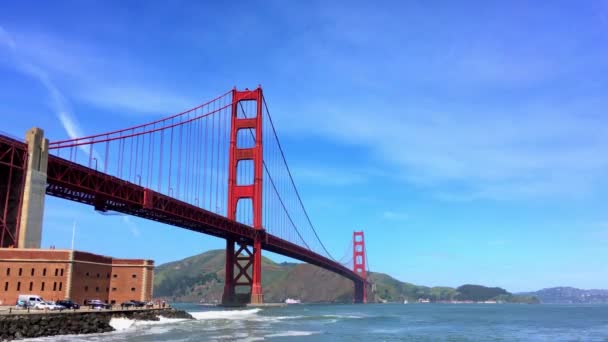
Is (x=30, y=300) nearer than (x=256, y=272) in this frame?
Yes

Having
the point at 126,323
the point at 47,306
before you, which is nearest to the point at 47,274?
the point at 47,306

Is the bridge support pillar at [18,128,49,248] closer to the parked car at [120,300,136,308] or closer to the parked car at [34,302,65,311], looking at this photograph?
the parked car at [34,302,65,311]

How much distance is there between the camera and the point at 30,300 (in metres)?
38.8

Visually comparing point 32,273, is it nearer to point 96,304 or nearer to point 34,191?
point 96,304

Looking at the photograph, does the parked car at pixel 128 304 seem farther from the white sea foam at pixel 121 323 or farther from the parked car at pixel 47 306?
→ the parked car at pixel 47 306

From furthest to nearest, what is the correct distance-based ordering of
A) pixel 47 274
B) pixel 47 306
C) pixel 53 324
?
pixel 47 274 < pixel 47 306 < pixel 53 324

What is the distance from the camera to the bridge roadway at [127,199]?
49.8 m

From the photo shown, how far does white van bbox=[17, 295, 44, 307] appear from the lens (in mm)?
38500

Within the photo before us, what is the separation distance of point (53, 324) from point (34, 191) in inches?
490

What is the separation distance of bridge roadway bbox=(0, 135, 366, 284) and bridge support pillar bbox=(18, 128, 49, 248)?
115 cm

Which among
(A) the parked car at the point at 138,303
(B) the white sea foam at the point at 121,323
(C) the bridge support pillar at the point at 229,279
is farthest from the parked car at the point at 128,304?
(C) the bridge support pillar at the point at 229,279

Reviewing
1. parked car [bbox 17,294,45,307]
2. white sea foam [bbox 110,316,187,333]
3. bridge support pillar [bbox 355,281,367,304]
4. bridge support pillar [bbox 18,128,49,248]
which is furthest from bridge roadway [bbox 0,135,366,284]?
bridge support pillar [bbox 355,281,367,304]

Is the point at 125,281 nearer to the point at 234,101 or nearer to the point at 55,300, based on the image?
the point at 55,300

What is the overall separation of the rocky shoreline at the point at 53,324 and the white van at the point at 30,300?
3.19 meters
